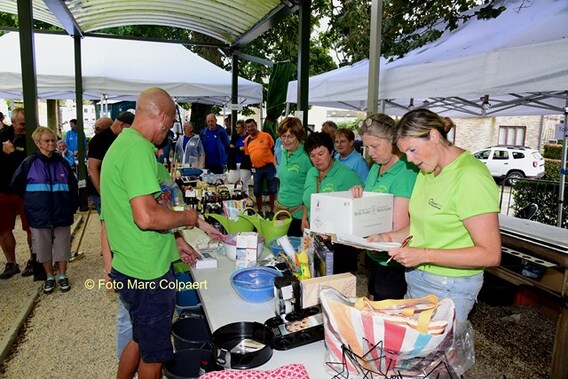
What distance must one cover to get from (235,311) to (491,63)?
257 centimetres

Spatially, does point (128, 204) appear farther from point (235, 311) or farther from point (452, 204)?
point (452, 204)

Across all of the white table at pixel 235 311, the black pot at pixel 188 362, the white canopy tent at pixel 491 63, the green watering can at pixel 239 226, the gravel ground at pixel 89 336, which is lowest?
the gravel ground at pixel 89 336

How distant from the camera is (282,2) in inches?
191

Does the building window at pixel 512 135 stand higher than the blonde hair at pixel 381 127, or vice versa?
the building window at pixel 512 135

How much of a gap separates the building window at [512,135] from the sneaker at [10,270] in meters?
22.1

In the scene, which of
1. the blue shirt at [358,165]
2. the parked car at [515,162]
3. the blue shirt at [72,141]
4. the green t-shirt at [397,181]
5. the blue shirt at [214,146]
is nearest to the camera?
the green t-shirt at [397,181]

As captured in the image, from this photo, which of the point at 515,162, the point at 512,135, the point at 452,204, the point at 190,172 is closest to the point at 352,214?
the point at 452,204

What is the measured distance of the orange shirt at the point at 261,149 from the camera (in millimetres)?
6891

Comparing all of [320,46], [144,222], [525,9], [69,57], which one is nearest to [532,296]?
[525,9]

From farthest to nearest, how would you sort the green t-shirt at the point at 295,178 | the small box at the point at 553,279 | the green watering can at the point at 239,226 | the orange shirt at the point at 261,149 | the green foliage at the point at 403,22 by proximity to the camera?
the orange shirt at the point at 261,149
the green foliage at the point at 403,22
the green t-shirt at the point at 295,178
the small box at the point at 553,279
the green watering can at the point at 239,226

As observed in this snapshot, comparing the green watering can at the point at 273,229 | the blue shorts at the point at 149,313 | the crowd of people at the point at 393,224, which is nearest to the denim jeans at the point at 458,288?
the crowd of people at the point at 393,224

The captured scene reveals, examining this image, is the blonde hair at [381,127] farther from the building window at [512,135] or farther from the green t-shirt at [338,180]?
the building window at [512,135]

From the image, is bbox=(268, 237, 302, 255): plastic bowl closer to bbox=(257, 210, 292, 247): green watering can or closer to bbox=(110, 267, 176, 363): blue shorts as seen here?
bbox=(257, 210, 292, 247): green watering can

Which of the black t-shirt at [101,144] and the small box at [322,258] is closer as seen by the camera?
the small box at [322,258]
